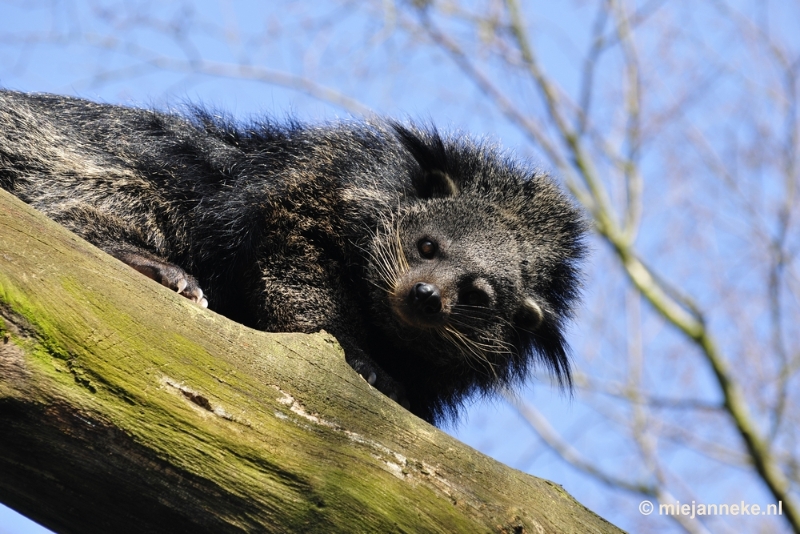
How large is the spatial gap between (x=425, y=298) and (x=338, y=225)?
887 mm

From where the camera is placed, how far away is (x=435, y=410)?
241 inches

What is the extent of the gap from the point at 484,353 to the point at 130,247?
8.19ft

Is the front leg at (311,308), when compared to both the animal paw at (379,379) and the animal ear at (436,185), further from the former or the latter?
the animal ear at (436,185)

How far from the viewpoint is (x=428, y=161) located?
6.16 metres

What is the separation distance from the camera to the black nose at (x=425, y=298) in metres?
5.26

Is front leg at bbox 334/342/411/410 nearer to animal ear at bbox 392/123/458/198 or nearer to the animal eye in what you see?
the animal eye

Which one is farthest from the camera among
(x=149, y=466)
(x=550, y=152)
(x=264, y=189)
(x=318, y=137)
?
(x=550, y=152)

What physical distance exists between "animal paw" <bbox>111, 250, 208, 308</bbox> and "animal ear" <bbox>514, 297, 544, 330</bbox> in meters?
2.28

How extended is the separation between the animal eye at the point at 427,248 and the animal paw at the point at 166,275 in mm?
1553

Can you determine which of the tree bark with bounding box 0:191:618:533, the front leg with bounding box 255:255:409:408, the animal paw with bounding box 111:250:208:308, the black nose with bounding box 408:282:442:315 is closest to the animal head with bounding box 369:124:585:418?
the black nose with bounding box 408:282:442:315

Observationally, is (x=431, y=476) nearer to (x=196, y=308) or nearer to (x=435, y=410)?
(x=196, y=308)

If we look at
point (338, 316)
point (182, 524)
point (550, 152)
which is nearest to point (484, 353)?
point (338, 316)

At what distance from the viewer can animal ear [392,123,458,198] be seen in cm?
603

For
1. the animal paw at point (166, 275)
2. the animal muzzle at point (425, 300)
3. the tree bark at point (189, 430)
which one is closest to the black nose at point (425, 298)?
the animal muzzle at point (425, 300)
